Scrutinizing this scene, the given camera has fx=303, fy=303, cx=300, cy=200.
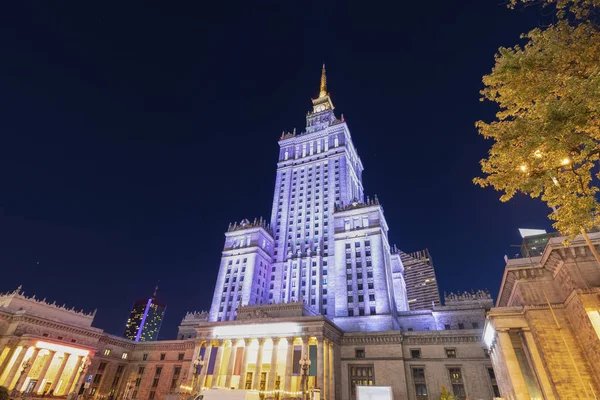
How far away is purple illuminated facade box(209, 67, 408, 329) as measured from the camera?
2544 inches

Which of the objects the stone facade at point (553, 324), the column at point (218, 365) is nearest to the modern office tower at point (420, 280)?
the column at point (218, 365)

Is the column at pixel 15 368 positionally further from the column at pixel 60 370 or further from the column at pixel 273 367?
the column at pixel 273 367

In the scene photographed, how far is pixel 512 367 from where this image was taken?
27.9 m

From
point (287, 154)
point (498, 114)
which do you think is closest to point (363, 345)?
point (498, 114)

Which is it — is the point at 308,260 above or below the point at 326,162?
below

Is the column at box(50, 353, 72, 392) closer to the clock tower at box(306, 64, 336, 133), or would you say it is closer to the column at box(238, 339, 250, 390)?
the column at box(238, 339, 250, 390)

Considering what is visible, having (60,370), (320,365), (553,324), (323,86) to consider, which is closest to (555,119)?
(553,324)

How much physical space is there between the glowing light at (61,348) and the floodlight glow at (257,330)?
27.1 metres

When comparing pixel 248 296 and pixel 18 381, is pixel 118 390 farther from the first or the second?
pixel 248 296

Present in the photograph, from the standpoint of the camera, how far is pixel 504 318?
29.1 meters

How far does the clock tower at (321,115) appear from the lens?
111688 mm

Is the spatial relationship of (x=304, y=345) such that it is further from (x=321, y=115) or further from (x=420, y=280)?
(x=420, y=280)

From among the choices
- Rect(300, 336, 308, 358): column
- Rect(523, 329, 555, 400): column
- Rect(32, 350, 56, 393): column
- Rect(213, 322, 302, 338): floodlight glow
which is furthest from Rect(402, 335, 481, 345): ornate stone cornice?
Rect(32, 350, 56, 393): column

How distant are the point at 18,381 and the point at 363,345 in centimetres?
5085
